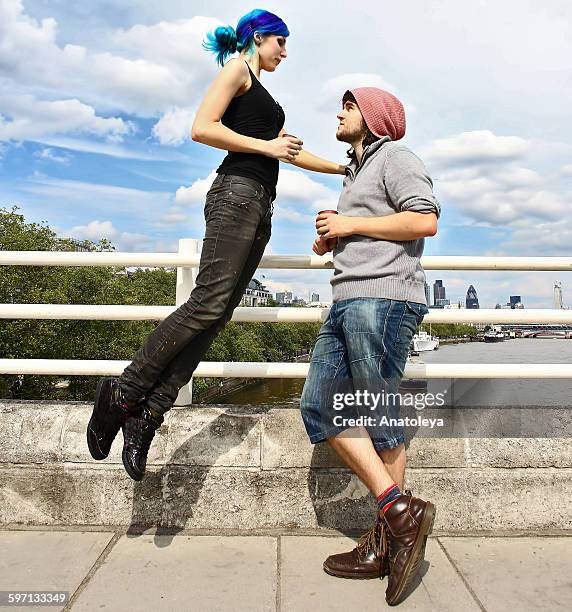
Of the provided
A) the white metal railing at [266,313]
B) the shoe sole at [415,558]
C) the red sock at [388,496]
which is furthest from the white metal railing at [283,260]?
the shoe sole at [415,558]

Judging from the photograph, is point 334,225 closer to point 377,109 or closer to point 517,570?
point 377,109

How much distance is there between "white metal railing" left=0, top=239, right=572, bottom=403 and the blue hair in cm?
100

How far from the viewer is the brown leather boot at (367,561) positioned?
7.36 feet

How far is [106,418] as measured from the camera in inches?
91.5

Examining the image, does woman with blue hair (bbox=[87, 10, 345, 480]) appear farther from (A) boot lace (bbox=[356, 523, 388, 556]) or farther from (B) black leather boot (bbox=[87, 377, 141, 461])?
(A) boot lace (bbox=[356, 523, 388, 556])

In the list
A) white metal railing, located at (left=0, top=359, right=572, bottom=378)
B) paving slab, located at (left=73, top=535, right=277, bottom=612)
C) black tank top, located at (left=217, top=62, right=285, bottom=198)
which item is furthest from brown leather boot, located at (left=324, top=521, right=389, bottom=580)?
black tank top, located at (left=217, top=62, right=285, bottom=198)

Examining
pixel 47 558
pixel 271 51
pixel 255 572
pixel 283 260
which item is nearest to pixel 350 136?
pixel 271 51

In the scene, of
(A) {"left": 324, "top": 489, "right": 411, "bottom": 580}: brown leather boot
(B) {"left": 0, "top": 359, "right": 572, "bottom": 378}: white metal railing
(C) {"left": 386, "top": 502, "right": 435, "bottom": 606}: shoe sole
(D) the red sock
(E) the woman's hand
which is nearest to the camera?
(C) {"left": 386, "top": 502, "right": 435, "bottom": 606}: shoe sole

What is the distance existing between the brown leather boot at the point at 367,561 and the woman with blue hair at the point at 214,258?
92 cm

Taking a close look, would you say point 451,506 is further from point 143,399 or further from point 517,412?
point 143,399

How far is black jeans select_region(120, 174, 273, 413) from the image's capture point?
2.32 metres

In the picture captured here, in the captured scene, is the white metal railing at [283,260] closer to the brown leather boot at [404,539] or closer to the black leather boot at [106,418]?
the black leather boot at [106,418]

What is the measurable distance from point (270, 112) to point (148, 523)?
6.93 ft

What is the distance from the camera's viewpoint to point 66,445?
2.81 meters
